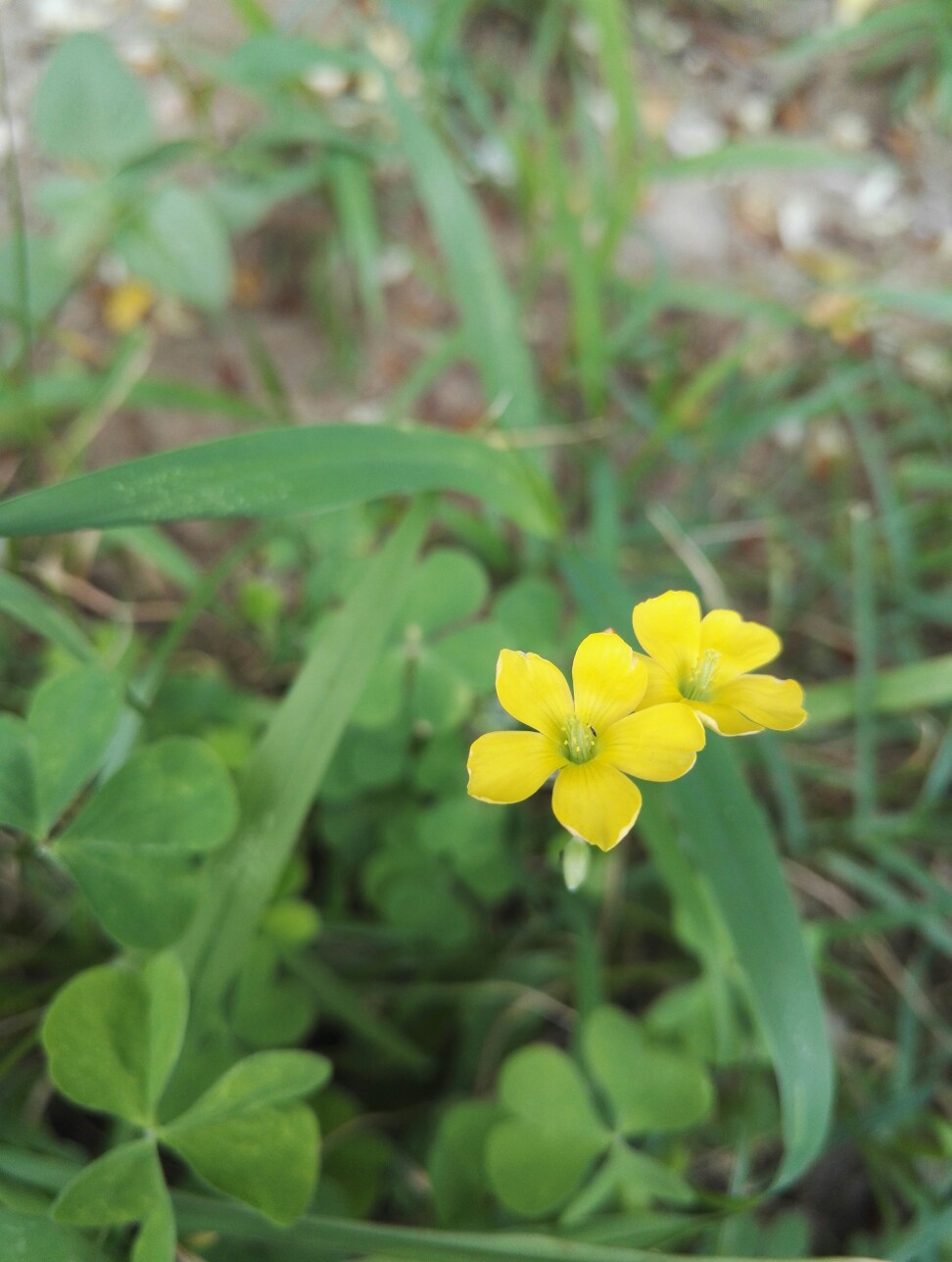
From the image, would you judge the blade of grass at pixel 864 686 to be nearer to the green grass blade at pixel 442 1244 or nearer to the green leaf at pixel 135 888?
the green grass blade at pixel 442 1244

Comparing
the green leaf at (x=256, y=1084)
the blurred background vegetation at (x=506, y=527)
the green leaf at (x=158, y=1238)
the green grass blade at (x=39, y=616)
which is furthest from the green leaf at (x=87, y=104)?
the green leaf at (x=158, y=1238)

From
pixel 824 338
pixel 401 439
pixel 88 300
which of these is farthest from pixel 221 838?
pixel 824 338

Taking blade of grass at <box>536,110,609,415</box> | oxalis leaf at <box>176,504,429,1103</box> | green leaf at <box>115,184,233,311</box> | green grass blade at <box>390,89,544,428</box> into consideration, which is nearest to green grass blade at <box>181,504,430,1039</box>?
oxalis leaf at <box>176,504,429,1103</box>

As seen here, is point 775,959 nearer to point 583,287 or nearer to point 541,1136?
point 541,1136

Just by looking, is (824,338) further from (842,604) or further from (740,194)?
(842,604)

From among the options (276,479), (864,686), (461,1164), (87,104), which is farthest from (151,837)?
(87,104)
